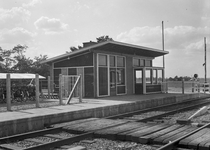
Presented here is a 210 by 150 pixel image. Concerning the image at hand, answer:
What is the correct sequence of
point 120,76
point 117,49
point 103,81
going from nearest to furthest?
point 103,81 → point 117,49 → point 120,76

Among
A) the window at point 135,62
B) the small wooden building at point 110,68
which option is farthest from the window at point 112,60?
the window at point 135,62

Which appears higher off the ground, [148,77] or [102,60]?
[102,60]

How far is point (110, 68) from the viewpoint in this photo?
18.6 meters

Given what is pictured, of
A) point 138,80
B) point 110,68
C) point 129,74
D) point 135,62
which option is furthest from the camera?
point 135,62

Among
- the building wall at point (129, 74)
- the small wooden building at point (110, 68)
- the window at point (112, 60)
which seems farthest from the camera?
the building wall at point (129, 74)

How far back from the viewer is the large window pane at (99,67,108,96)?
17734 millimetres

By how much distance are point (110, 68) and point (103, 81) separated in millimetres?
1252

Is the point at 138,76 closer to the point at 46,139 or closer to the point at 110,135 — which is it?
the point at 110,135

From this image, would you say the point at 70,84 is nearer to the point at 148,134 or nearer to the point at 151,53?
the point at 151,53

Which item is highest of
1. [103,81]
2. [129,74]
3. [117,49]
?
[117,49]

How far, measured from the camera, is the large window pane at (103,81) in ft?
58.2

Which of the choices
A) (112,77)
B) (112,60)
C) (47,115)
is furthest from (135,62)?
(47,115)

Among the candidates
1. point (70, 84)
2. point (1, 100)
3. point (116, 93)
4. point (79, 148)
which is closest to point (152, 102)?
point (116, 93)

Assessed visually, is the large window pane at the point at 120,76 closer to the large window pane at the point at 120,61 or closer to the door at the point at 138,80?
the large window pane at the point at 120,61
